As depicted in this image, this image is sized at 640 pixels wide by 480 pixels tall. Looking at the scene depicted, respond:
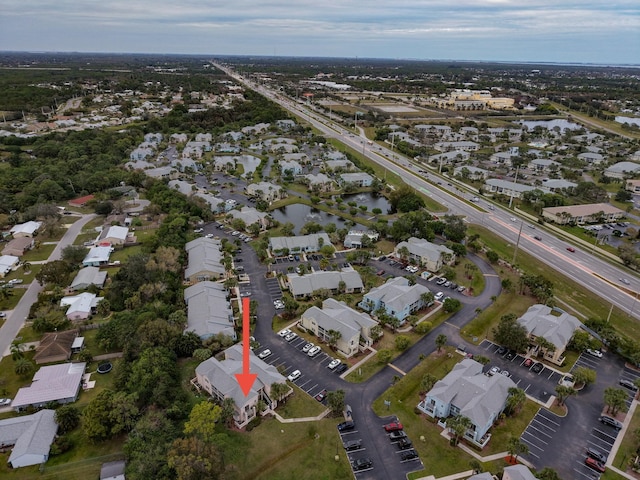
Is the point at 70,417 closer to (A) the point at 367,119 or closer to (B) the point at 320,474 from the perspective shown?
(B) the point at 320,474

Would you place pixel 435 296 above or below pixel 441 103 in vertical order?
below

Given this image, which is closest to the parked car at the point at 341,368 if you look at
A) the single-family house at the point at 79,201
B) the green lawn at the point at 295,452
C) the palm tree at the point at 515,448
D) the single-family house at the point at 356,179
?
the green lawn at the point at 295,452

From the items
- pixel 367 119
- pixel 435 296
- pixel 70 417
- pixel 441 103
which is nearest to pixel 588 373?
pixel 435 296

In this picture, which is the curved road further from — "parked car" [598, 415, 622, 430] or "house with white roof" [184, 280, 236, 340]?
"parked car" [598, 415, 622, 430]

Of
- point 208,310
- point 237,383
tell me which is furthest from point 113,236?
point 237,383

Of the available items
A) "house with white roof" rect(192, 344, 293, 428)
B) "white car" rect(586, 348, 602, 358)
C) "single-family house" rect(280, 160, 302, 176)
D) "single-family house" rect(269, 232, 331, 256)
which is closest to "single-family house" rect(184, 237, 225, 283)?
"single-family house" rect(269, 232, 331, 256)

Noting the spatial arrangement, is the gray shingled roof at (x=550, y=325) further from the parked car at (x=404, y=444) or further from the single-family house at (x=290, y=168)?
the single-family house at (x=290, y=168)
